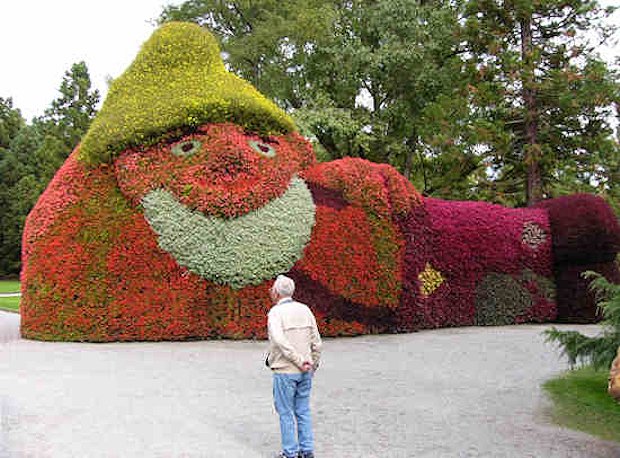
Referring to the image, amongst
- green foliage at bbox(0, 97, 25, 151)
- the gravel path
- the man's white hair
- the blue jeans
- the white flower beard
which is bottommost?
the gravel path

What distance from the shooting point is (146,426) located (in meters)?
5.35

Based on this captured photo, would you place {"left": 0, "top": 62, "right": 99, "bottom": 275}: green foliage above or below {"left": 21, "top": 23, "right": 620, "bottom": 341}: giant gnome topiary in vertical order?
above

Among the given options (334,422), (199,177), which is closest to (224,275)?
(199,177)

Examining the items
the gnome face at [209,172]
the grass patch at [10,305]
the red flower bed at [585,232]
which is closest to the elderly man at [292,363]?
the gnome face at [209,172]

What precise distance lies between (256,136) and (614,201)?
41.3ft

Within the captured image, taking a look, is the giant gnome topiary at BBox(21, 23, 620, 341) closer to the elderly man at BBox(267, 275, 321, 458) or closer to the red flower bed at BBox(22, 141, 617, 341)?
the red flower bed at BBox(22, 141, 617, 341)

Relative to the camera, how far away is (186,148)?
11406 millimetres

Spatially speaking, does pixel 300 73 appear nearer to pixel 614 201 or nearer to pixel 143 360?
pixel 614 201

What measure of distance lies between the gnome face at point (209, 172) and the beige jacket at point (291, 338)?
6.58m

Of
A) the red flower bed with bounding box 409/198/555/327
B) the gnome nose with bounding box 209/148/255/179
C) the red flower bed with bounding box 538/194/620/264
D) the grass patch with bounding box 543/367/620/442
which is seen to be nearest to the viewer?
the grass patch with bounding box 543/367/620/442

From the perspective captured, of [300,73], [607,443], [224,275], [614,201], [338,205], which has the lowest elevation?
[607,443]

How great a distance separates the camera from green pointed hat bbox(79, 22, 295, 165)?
11.3m

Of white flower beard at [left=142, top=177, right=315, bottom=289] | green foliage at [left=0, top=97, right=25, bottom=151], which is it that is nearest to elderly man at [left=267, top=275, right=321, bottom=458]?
white flower beard at [left=142, top=177, right=315, bottom=289]

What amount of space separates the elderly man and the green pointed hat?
25.0 ft
